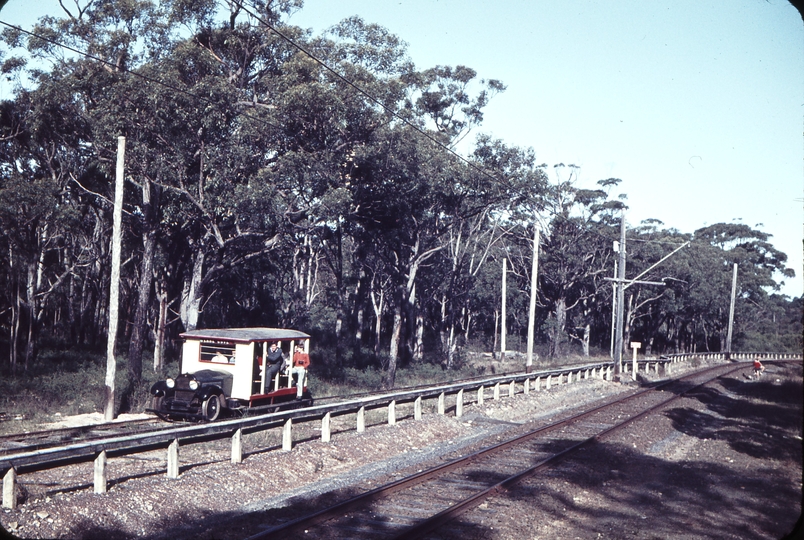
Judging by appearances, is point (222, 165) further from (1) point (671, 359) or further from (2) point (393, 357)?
(1) point (671, 359)

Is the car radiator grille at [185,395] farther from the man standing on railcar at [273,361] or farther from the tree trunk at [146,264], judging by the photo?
the tree trunk at [146,264]

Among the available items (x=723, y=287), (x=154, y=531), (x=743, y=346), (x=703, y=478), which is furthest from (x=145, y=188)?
(x=743, y=346)

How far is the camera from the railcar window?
16656 mm

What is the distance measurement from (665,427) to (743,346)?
59.5 m

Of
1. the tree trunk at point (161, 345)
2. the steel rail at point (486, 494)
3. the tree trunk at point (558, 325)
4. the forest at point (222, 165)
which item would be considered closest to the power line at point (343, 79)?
the forest at point (222, 165)

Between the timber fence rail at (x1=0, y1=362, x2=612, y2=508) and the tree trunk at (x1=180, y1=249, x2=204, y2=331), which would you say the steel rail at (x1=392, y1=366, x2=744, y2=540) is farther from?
the tree trunk at (x1=180, y1=249, x2=204, y2=331)

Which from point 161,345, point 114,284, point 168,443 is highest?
point 114,284

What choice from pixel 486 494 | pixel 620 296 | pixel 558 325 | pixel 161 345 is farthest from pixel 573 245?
pixel 486 494

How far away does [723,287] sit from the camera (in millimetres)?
62125

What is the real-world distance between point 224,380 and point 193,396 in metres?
0.91

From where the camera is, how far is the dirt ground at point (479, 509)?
8.28 m

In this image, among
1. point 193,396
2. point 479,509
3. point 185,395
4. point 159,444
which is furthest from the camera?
point 185,395

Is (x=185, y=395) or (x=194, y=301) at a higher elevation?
(x=194, y=301)

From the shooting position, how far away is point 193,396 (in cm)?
1559
